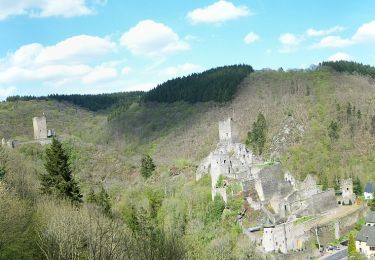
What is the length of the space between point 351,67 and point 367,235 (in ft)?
368

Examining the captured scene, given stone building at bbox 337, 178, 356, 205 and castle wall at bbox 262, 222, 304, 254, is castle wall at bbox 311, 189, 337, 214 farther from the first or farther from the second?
castle wall at bbox 262, 222, 304, 254

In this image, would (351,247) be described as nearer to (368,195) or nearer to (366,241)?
(366,241)

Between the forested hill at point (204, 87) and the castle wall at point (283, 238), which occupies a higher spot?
the forested hill at point (204, 87)

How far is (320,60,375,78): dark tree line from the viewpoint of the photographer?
6058 inches

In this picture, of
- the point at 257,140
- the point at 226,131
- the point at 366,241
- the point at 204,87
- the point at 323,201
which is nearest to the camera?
the point at 366,241

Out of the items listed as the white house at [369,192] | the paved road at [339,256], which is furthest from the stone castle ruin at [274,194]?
the white house at [369,192]

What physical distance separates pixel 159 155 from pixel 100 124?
56116 millimetres

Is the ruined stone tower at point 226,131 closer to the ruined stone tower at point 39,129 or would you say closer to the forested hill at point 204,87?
the ruined stone tower at point 39,129

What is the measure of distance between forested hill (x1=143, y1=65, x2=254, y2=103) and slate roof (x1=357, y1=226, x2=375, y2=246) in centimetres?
10347

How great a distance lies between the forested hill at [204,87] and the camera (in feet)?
525

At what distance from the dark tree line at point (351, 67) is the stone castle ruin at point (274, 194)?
10074 centimetres

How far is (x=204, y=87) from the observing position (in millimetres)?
166875

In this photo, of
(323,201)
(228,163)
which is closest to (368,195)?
(323,201)

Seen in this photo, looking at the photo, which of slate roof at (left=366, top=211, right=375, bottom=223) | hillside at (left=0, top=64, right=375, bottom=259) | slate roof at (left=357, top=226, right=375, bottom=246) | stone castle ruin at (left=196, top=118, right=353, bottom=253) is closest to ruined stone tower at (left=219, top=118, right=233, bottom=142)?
stone castle ruin at (left=196, top=118, right=353, bottom=253)
